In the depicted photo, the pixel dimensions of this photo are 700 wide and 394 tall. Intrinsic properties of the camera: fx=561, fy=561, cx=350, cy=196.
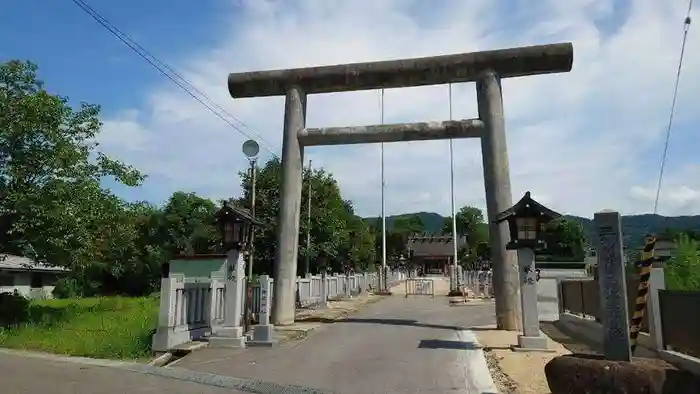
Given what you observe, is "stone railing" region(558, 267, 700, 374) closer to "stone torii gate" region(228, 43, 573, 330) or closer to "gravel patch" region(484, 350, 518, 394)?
"gravel patch" region(484, 350, 518, 394)

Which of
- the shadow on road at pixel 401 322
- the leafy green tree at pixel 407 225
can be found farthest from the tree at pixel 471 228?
the shadow on road at pixel 401 322

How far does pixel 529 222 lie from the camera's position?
11141 millimetres

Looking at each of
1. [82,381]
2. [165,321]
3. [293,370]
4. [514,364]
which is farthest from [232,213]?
[514,364]

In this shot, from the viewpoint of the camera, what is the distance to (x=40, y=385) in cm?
784

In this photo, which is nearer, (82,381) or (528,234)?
(82,381)

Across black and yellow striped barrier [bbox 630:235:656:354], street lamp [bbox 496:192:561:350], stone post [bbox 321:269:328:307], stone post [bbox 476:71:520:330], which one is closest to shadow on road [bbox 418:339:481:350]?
street lamp [bbox 496:192:561:350]

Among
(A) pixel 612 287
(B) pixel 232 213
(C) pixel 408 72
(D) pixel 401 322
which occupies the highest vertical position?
(C) pixel 408 72

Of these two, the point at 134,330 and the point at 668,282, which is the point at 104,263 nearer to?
the point at 134,330

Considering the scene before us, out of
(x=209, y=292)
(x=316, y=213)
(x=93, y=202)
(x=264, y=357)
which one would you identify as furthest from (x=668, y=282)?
(x=316, y=213)

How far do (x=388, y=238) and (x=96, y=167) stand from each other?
64.8 m

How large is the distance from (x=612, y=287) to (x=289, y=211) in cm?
948

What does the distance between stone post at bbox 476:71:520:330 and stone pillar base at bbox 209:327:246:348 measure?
6.26m

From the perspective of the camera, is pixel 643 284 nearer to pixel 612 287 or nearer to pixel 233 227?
pixel 612 287

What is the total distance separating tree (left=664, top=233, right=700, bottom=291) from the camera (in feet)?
37.3
